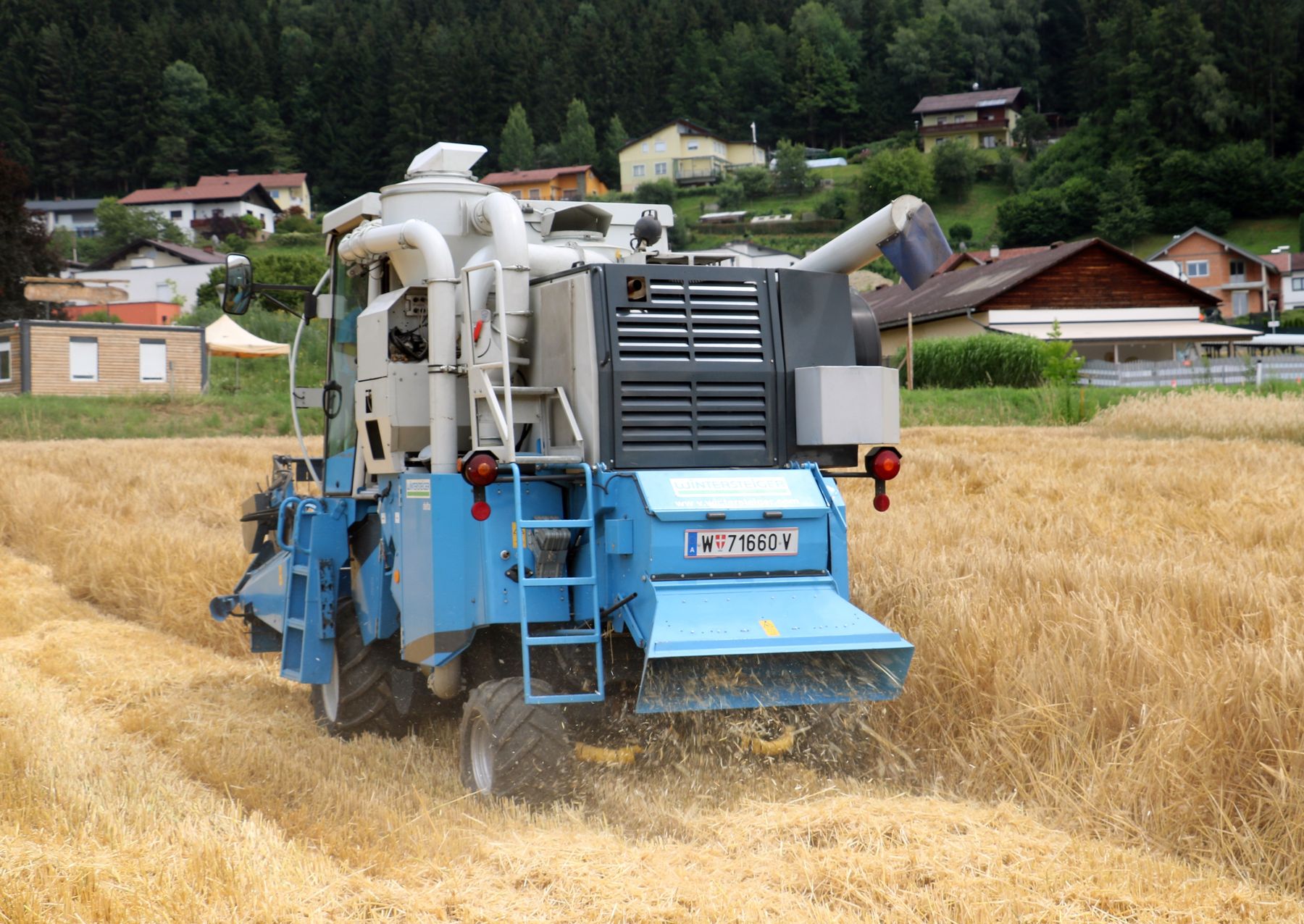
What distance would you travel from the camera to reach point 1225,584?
697 centimetres

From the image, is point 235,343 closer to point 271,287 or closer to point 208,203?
point 271,287

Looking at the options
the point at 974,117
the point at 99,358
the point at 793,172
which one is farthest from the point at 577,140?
the point at 99,358

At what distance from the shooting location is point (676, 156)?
133 metres

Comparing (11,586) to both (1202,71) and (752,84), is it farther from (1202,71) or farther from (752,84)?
(752,84)

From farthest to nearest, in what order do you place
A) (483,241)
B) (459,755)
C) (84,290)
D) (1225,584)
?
(84,290)
(1225,584)
(483,241)
(459,755)

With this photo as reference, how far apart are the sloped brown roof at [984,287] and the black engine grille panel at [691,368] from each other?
43927 millimetres

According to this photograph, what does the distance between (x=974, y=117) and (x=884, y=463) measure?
5524 inches

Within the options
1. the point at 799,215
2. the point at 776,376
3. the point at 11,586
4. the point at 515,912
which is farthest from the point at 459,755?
the point at 799,215

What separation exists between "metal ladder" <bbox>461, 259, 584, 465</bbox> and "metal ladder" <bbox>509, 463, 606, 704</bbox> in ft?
0.37

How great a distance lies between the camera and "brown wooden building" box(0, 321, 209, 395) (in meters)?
39.8

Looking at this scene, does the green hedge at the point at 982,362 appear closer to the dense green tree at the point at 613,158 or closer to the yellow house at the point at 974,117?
the dense green tree at the point at 613,158

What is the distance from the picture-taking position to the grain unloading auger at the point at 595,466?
209 inches

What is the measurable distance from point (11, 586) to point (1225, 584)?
29.7 ft

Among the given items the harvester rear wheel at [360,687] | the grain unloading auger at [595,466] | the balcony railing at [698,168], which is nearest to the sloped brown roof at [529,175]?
the balcony railing at [698,168]
